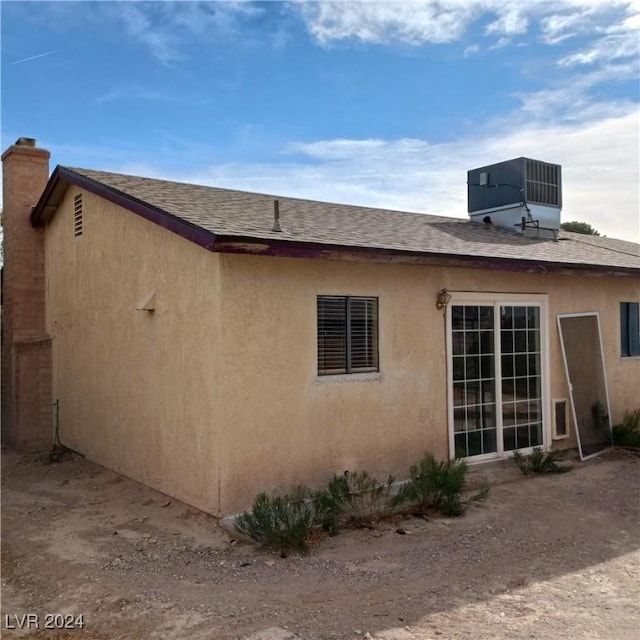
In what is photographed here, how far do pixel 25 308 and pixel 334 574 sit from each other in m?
8.22

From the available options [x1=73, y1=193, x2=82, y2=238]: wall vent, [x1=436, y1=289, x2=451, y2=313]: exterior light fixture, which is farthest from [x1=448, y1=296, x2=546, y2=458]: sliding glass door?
[x1=73, y1=193, x2=82, y2=238]: wall vent

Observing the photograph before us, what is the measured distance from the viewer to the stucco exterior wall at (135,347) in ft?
21.3

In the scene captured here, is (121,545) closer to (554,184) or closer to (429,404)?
(429,404)

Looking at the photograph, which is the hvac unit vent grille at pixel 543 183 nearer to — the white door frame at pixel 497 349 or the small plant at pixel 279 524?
the white door frame at pixel 497 349

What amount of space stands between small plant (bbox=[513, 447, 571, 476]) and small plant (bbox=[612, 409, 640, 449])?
194 cm

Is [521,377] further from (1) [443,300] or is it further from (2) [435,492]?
(2) [435,492]

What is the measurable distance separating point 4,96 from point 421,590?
7.55 m

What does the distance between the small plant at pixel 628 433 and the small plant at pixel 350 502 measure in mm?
5279

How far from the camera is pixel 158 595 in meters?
4.70

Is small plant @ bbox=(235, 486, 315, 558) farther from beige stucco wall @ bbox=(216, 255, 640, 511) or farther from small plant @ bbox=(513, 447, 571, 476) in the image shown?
small plant @ bbox=(513, 447, 571, 476)

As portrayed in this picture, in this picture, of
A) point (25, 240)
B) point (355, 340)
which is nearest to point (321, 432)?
point (355, 340)

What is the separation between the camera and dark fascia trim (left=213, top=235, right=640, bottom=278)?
594 centimetres

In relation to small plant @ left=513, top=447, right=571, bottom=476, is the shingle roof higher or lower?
higher

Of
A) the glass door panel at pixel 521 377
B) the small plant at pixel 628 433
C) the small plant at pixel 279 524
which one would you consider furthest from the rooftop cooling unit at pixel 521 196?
the small plant at pixel 279 524
